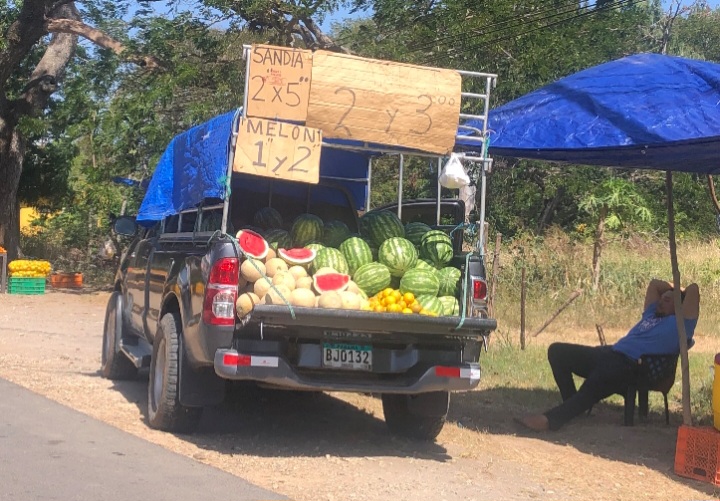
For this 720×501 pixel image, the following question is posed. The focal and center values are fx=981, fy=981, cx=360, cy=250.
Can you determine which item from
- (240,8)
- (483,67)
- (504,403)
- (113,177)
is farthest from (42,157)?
(504,403)

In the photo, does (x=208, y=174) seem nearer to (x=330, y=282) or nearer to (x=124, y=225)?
(x=330, y=282)

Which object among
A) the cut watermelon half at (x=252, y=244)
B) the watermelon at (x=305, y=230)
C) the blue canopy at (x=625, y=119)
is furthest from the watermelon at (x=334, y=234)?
the blue canopy at (x=625, y=119)

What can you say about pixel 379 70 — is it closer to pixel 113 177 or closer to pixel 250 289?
pixel 250 289

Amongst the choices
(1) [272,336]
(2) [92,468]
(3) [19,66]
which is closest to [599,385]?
(1) [272,336]

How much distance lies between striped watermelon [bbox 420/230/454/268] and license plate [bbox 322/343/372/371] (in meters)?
0.97

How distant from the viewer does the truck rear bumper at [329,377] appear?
618cm

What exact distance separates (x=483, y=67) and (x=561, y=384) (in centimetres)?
1241

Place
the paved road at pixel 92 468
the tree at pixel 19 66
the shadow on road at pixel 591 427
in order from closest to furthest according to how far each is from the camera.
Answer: the paved road at pixel 92 468 < the shadow on road at pixel 591 427 < the tree at pixel 19 66

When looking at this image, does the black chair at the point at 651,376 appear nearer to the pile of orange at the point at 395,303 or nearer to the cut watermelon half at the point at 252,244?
the pile of orange at the point at 395,303

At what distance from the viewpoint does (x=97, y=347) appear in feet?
39.8

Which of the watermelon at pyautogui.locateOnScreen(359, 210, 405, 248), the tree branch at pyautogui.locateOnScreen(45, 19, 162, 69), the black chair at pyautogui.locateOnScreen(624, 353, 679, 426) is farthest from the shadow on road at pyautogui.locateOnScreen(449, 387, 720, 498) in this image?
the tree branch at pyautogui.locateOnScreen(45, 19, 162, 69)

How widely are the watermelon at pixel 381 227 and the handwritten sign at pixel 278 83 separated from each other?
1.14 metres

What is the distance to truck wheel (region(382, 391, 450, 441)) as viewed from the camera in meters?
7.26

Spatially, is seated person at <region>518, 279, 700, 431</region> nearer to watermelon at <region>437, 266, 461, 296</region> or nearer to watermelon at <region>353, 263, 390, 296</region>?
watermelon at <region>437, 266, 461, 296</region>
